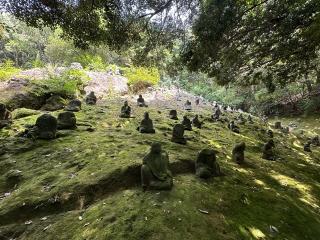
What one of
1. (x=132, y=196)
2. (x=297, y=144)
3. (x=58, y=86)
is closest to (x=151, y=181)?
(x=132, y=196)

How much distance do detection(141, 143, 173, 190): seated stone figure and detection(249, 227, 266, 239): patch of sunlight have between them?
5.93 ft

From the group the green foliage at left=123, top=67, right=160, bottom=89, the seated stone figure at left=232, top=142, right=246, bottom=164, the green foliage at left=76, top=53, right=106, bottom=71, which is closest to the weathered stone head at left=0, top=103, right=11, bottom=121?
the seated stone figure at left=232, top=142, right=246, bottom=164

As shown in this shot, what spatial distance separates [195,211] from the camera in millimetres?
6387

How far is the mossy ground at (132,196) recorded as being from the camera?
590 centimetres

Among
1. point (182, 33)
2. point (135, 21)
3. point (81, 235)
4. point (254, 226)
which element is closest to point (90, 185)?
point (81, 235)

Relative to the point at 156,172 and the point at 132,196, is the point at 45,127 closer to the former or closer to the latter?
the point at 156,172

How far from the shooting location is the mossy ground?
5.90 meters

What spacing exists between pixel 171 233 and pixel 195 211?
37.5 inches

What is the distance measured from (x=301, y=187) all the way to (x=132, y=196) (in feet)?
17.4

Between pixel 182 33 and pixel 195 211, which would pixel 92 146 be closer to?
pixel 195 211

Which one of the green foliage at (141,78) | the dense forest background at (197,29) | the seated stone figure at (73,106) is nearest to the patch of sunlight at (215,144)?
the dense forest background at (197,29)

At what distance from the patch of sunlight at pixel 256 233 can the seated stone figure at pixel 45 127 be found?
22.3ft

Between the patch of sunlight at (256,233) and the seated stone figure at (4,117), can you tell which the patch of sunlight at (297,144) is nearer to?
the patch of sunlight at (256,233)

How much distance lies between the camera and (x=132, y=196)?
6.83m
